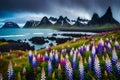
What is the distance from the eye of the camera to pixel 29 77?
1541cm

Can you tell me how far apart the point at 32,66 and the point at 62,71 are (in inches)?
95.7

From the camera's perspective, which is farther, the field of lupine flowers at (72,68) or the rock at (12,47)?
the rock at (12,47)

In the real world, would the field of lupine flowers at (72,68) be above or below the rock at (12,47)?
above

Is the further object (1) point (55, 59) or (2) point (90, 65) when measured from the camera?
(1) point (55, 59)

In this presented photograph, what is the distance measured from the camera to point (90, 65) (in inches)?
541

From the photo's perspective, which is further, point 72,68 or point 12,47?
point 12,47

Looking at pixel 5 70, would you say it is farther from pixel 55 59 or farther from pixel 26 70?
pixel 55 59

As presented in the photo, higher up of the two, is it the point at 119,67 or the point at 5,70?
the point at 119,67

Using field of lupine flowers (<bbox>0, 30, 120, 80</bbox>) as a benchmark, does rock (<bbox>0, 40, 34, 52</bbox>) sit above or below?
below

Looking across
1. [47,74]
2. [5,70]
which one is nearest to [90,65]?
[47,74]

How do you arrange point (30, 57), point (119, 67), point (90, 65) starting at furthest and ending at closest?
point (30, 57) < point (90, 65) < point (119, 67)

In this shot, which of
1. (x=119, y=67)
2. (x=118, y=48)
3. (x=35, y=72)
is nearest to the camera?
(x=119, y=67)

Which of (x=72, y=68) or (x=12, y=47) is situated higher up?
(x=72, y=68)

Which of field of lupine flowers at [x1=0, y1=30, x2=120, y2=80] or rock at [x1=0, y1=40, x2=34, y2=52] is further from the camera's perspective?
rock at [x1=0, y1=40, x2=34, y2=52]
